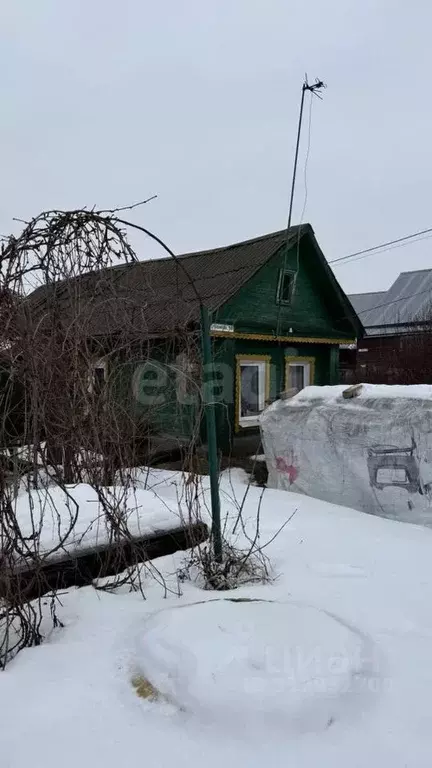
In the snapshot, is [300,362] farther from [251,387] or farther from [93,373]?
[93,373]

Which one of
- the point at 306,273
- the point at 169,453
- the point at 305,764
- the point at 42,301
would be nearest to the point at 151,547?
the point at 42,301

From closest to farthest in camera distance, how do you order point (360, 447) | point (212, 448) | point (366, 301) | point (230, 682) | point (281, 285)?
1. point (230, 682)
2. point (212, 448)
3. point (360, 447)
4. point (281, 285)
5. point (366, 301)

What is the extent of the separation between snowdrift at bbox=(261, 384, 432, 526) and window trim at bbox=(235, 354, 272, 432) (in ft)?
12.7

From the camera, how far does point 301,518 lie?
202 inches

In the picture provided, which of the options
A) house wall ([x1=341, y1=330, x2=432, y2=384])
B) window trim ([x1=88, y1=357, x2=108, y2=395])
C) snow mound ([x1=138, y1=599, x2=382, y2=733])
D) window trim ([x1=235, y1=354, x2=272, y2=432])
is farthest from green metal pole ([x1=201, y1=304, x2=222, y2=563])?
house wall ([x1=341, y1=330, x2=432, y2=384])

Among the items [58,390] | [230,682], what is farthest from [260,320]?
[230,682]

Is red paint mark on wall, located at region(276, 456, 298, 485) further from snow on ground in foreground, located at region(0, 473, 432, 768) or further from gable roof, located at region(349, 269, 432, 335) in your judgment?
gable roof, located at region(349, 269, 432, 335)

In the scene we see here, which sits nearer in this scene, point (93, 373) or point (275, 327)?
point (93, 373)

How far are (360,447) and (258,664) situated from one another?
3.55 meters

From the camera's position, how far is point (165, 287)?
10.8m

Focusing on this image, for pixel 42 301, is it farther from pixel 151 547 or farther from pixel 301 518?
pixel 301 518

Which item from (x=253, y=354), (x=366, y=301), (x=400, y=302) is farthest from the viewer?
(x=366, y=301)

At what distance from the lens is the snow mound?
2.12 m

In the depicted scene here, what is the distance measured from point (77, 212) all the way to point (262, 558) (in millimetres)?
2680
